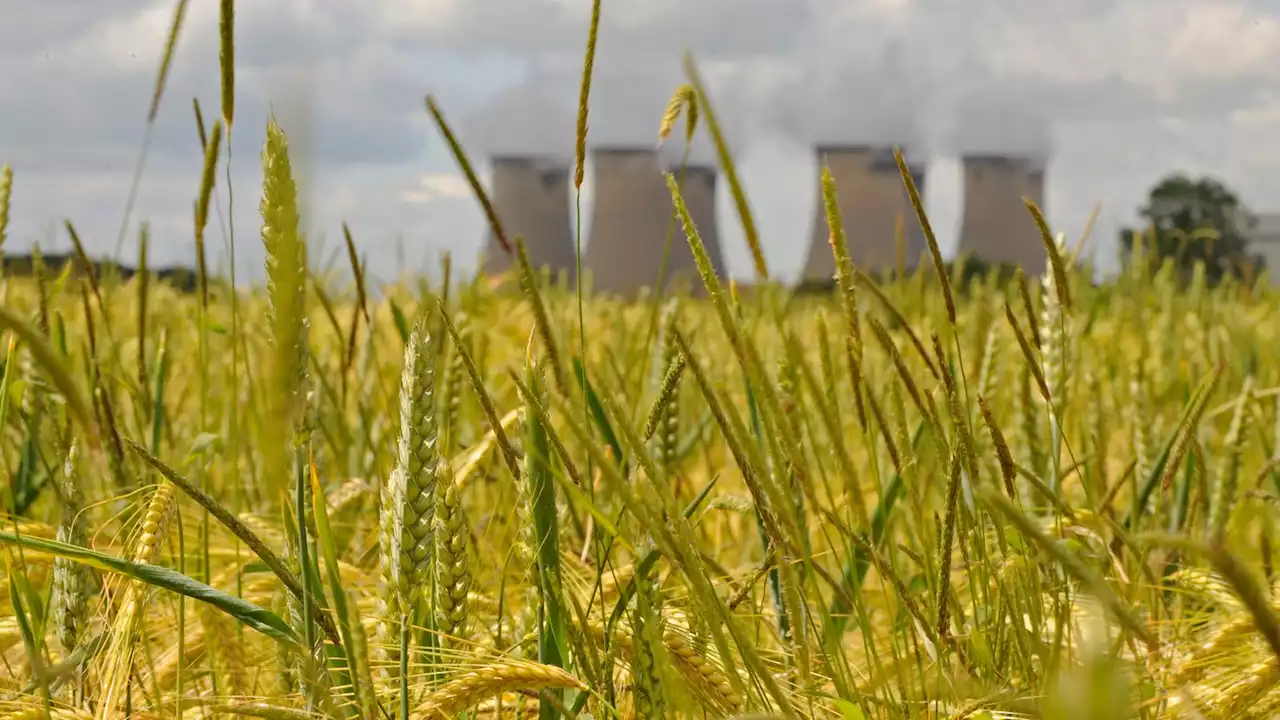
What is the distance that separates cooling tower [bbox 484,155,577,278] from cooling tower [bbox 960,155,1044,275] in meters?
7.29

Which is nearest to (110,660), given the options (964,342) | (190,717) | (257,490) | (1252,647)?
(190,717)

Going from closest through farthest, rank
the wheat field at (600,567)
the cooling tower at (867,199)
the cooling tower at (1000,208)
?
the wheat field at (600,567) → the cooling tower at (1000,208) → the cooling tower at (867,199)

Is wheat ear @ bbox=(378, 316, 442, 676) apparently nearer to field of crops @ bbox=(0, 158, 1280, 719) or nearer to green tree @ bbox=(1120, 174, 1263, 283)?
field of crops @ bbox=(0, 158, 1280, 719)

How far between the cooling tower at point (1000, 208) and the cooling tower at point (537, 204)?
7.29m

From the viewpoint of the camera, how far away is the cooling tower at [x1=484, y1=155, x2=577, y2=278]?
21.0 metres

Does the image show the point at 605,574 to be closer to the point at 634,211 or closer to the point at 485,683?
the point at 485,683

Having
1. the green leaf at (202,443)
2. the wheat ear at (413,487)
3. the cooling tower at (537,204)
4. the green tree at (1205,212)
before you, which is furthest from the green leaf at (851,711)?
the cooling tower at (537,204)

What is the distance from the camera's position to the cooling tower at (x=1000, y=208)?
1983 cm

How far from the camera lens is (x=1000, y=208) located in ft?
68.2

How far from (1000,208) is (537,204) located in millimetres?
8485

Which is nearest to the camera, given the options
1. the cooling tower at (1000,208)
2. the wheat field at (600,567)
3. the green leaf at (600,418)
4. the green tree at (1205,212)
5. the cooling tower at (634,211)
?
the wheat field at (600,567)

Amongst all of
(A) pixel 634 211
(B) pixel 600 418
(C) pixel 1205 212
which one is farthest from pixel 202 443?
(A) pixel 634 211

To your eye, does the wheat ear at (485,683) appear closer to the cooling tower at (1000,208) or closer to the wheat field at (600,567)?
the wheat field at (600,567)

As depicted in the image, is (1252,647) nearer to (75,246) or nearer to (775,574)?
(775,574)
